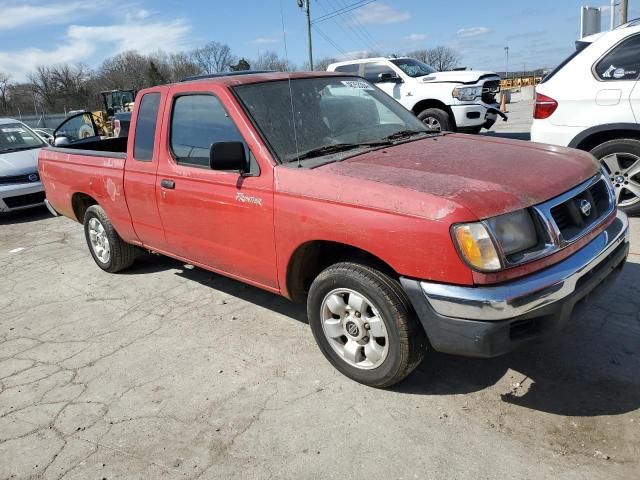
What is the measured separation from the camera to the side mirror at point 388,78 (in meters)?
11.6

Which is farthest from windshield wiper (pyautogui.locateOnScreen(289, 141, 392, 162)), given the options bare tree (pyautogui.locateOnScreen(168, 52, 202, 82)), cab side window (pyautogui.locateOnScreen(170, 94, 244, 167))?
bare tree (pyautogui.locateOnScreen(168, 52, 202, 82))

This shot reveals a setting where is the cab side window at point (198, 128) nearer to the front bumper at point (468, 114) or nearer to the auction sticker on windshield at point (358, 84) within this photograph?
the auction sticker on windshield at point (358, 84)

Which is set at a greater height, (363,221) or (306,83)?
(306,83)

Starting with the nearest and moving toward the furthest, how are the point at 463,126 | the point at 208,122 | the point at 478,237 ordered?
the point at 478,237, the point at 208,122, the point at 463,126

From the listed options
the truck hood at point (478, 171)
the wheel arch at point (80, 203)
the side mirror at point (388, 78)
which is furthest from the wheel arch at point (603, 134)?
the side mirror at point (388, 78)

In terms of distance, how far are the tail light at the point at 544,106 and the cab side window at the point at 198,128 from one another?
390 cm

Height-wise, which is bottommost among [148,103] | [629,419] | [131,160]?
[629,419]

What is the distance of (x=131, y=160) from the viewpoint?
452 cm

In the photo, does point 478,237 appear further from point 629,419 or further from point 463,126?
point 463,126

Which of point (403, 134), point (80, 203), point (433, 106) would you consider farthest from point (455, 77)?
point (80, 203)

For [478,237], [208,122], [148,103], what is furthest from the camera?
[148,103]

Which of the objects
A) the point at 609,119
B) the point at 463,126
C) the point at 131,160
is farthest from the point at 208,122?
the point at 463,126

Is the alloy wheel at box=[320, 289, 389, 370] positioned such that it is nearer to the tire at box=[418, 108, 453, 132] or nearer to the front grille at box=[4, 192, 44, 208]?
the front grille at box=[4, 192, 44, 208]

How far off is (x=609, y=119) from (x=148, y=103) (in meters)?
4.59
